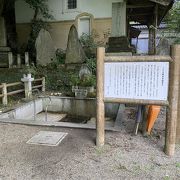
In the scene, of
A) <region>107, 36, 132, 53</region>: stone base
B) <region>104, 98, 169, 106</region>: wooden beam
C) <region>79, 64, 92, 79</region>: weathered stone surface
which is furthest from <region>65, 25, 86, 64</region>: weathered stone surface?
<region>104, 98, 169, 106</region>: wooden beam

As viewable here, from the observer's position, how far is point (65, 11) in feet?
48.9

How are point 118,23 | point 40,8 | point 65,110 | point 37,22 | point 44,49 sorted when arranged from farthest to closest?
point 37,22 → point 40,8 → point 118,23 → point 44,49 → point 65,110

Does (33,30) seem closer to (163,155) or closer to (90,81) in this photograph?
(90,81)

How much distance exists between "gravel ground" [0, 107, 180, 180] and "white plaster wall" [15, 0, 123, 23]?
1042 cm

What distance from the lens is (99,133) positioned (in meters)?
4.30

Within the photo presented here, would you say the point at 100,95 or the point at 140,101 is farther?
the point at 100,95

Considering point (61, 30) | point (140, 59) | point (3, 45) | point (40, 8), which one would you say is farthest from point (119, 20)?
point (140, 59)

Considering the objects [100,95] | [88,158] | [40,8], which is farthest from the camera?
[40,8]

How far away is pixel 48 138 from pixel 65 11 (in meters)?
11.8

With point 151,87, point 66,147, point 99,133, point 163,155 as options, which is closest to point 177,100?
point 151,87

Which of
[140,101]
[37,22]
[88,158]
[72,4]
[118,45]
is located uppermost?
[72,4]

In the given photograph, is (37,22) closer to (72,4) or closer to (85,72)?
(72,4)

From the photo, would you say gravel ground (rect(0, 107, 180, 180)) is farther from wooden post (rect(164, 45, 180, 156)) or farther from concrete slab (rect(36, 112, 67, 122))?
concrete slab (rect(36, 112, 67, 122))

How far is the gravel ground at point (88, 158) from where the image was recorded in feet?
11.1
